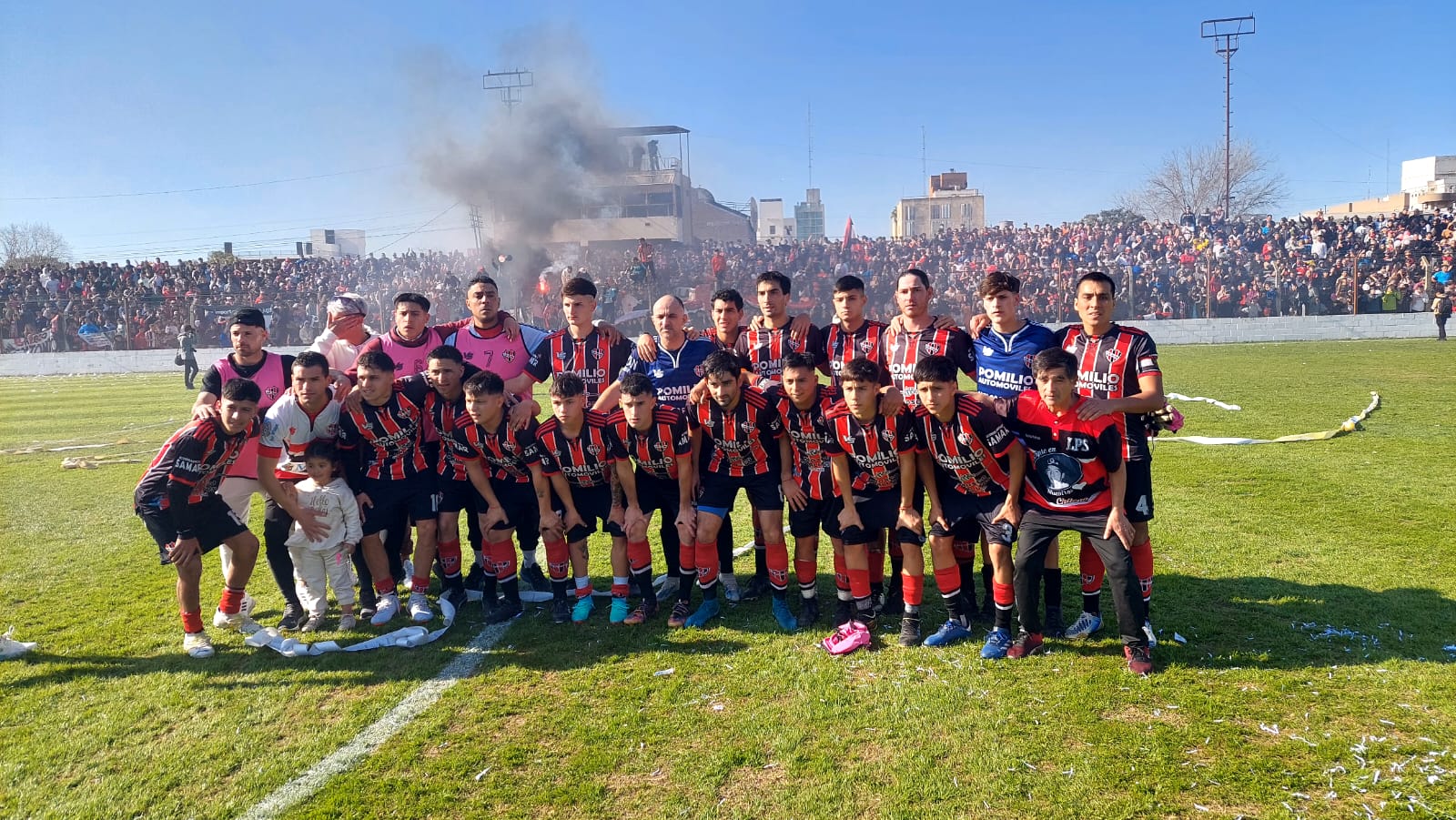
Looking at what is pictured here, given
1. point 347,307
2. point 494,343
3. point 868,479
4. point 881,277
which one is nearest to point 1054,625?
Result: point 868,479

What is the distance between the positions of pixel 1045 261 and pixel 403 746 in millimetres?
32147

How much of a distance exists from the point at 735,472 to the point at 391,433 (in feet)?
7.38

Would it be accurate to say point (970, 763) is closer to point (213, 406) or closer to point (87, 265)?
point (213, 406)

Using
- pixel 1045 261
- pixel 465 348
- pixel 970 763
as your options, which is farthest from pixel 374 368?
pixel 1045 261

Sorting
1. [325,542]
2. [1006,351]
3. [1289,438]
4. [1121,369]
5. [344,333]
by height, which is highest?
[344,333]

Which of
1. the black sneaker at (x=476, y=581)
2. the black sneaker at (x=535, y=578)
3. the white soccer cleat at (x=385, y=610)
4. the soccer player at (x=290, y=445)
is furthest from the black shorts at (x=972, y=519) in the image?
the soccer player at (x=290, y=445)

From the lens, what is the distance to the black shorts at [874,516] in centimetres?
474

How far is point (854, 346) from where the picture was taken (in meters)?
5.50

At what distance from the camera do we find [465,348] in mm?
6113

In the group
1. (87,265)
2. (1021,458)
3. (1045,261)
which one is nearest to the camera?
(1021,458)

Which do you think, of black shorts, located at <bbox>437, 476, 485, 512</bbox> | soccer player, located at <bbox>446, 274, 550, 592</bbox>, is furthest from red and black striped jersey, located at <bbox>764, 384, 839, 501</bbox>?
black shorts, located at <bbox>437, 476, 485, 512</bbox>

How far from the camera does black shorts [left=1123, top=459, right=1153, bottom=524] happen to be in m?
4.46

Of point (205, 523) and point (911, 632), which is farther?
point (205, 523)

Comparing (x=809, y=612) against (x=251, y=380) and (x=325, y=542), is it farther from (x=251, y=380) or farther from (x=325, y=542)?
(x=251, y=380)
